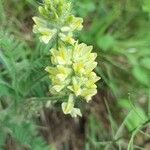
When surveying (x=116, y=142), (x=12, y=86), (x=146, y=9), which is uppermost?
(x=146, y=9)

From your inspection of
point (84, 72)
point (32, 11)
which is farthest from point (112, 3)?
point (84, 72)

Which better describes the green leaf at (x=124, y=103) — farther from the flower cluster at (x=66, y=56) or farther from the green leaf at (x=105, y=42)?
the flower cluster at (x=66, y=56)

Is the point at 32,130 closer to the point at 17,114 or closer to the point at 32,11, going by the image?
the point at 17,114

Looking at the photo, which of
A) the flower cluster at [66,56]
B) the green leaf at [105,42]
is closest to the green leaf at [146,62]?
the green leaf at [105,42]

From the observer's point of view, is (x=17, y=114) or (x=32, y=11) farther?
(x=32, y=11)

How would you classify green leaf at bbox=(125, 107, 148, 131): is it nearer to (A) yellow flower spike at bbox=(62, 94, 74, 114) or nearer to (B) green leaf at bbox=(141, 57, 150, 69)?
(B) green leaf at bbox=(141, 57, 150, 69)

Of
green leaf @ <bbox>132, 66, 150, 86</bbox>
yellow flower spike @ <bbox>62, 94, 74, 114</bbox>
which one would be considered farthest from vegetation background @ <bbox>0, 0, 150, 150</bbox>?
yellow flower spike @ <bbox>62, 94, 74, 114</bbox>

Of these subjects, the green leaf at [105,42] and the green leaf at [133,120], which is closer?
the green leaf at [133,120]

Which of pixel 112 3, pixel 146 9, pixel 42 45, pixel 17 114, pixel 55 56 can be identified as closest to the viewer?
pixel 55 56

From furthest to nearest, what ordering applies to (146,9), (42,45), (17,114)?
(146,9)
(17,114)
(42,45)
